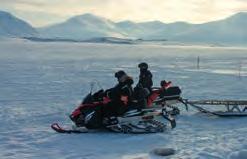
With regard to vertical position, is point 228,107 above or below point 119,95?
below

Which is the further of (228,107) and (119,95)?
(228,107)

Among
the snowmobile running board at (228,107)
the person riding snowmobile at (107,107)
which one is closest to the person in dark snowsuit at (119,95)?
the person riding snowmobile at (107,107)

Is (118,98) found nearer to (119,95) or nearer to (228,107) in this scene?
(119,95)

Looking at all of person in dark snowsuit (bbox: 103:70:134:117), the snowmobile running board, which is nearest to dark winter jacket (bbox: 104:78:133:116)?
person in dark snowsuit (bbox: 103:70:134:117)

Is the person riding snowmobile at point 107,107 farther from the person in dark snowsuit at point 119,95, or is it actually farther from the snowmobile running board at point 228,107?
the snowmobile running board at point 228,107

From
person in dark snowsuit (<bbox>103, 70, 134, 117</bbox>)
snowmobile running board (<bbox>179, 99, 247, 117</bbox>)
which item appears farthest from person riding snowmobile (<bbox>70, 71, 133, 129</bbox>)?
snowmobile running board (<bbox>179, 99, 247, 117</bbox>)

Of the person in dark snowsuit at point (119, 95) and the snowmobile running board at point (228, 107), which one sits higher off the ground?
the person in dark snowsuit at point (119, 95)

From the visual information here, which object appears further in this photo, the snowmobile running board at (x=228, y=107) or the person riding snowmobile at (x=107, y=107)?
the snowmobile running board at (x=228, y=107)

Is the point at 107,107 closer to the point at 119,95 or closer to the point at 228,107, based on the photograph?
the point at 119,95

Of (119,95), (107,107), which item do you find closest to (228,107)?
(119,95)

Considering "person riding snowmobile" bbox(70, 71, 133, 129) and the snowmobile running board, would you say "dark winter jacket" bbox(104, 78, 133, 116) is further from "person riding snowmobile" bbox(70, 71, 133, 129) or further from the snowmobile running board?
the snowmobile running board

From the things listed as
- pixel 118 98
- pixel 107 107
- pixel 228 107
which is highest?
pixel 118 98

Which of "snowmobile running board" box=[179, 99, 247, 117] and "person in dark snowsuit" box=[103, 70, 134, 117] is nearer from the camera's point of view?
"person in dark snowsuit" box=[103, 70, 134, 117]

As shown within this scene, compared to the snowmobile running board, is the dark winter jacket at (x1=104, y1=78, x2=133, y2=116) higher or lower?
higher
